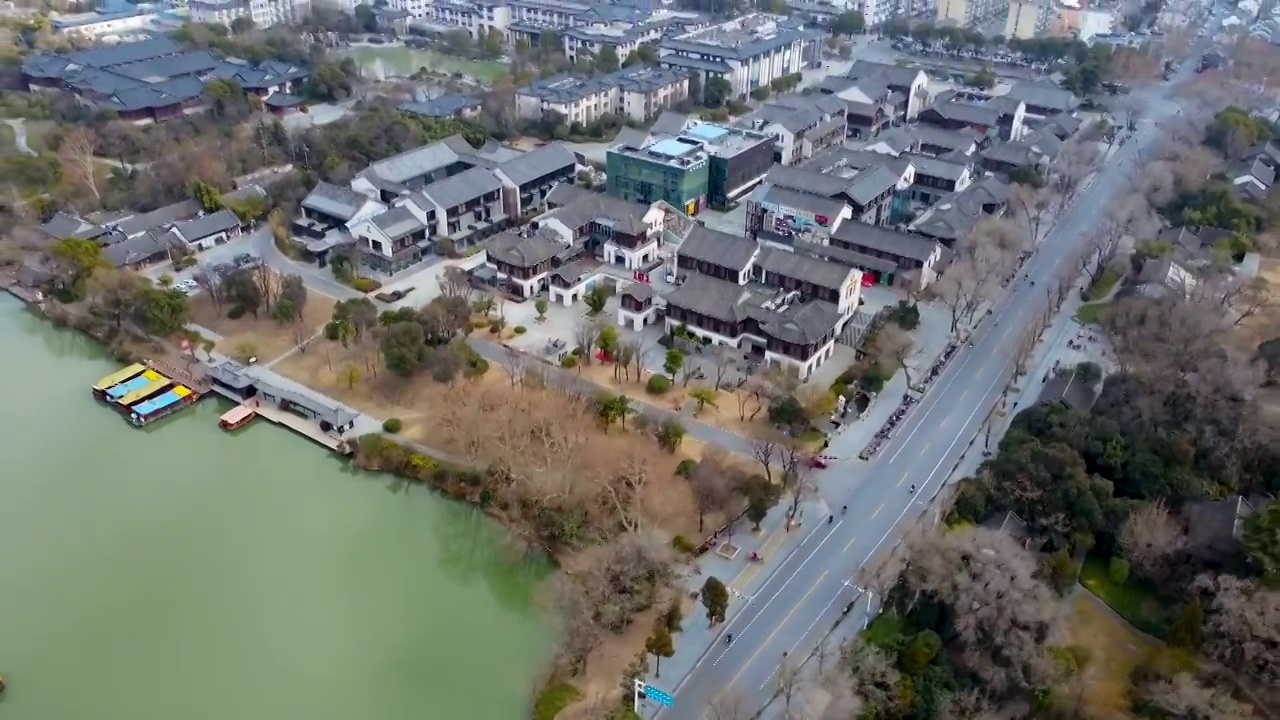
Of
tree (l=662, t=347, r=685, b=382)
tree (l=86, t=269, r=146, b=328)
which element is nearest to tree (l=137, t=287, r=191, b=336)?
tree (l=86, t=269, r=146, b=328)

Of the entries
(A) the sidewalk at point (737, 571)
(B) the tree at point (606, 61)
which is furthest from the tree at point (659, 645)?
(B) the tree at point (606, 61)

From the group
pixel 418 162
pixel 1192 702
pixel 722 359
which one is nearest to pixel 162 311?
pixel 418 162

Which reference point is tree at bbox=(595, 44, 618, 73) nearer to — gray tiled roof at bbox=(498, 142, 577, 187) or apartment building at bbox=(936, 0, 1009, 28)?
gray tiled roof at bbox=(498, 142, 577, 187)

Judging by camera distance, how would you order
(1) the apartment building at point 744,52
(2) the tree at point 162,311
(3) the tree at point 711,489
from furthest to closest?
(1) the apartment building at point 744,52 < (2) the tree at point 162,311 < (3) the tree at point 711,489

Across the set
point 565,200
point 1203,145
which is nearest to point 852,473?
point 565,200

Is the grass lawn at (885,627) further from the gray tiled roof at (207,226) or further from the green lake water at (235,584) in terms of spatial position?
the gray tiled roof at (207,226)
